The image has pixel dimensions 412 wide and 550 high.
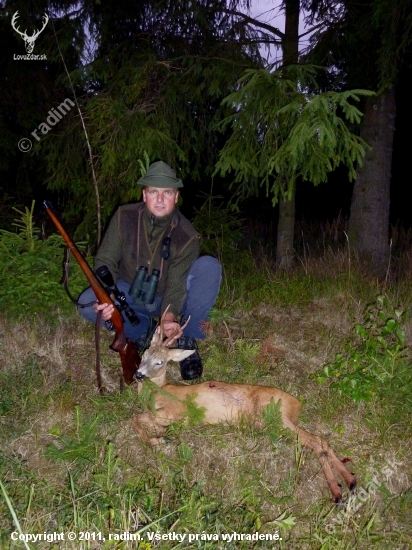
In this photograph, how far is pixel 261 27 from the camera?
6090 mm

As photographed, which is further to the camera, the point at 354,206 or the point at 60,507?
the point at 354,206

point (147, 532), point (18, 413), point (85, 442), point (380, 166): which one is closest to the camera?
point (147, 532)

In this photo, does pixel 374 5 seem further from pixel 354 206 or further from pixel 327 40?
pixel 354 206

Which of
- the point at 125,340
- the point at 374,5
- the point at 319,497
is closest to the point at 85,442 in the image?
the point at 125,340

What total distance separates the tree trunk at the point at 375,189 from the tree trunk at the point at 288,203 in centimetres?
88

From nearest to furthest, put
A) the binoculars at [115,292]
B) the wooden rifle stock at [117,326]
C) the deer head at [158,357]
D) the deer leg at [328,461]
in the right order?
the deer leg at [328,461] → the deer head at [158,357] → the wooden rifle stock at [117,326] → the binoculars at [115,292]

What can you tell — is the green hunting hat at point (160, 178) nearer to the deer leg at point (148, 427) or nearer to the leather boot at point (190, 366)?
the leather boot at point (190, 366)

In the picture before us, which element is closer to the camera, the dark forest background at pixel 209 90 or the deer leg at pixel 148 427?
the deer leg at pixel 148 427

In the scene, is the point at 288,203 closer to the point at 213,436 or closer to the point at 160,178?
the point at 160,178

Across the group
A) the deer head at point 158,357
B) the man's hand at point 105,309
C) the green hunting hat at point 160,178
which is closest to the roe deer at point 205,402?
the deer head at point 158,357

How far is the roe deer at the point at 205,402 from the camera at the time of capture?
3.47 metres

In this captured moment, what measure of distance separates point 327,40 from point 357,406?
4645 mm

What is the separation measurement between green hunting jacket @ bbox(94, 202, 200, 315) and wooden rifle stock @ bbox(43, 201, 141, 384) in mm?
338

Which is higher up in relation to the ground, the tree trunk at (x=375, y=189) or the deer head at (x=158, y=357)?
the tree trunk at (x=375, y=189)
